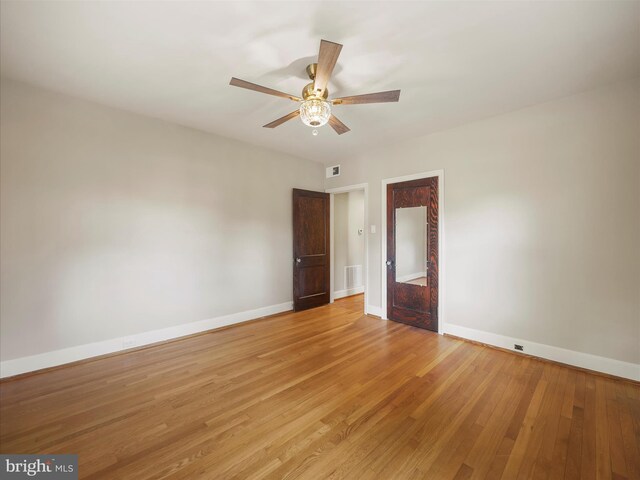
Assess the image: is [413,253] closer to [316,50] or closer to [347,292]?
[347,292]

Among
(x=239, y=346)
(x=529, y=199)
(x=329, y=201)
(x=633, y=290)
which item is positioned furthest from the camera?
(x=329, y=201)

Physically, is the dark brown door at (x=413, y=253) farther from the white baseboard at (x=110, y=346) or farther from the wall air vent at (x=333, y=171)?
the white baseboard at (x=110, y=346)

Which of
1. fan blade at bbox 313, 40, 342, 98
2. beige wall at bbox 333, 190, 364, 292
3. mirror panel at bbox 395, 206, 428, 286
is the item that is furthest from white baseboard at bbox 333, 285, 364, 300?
fan blade at bbox 313, 40, 342, 98

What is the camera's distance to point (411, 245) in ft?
13.2

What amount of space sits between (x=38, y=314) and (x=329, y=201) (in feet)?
14.4

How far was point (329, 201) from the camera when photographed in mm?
5336

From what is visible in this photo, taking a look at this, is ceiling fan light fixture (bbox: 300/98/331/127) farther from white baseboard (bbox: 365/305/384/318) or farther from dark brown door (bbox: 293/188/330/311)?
white baseboard (bbox: 365/305/384/318)

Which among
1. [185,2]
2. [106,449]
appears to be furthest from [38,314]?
[185,2]

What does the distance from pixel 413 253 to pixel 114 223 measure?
13.2 ft

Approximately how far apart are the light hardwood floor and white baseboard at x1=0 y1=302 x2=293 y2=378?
5.5 inches

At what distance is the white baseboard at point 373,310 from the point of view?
14.4 feet

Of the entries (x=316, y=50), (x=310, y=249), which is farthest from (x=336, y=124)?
(x=310, y=249)

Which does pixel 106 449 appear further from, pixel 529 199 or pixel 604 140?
pixel 604 140

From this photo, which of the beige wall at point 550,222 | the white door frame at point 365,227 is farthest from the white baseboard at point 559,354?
the white door frame at point 365,227
